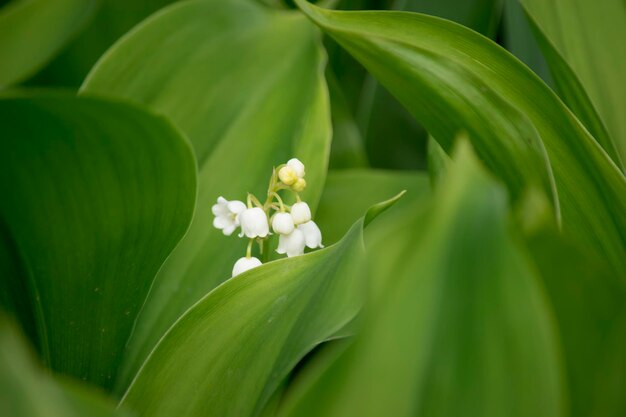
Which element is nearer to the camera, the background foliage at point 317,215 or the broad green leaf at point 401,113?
the background foliage at point 317,215

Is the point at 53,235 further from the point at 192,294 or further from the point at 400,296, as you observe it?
the point at 400,296

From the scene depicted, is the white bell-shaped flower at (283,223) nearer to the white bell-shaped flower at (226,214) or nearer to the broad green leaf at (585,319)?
the white bell-shaped flower at (226,214)

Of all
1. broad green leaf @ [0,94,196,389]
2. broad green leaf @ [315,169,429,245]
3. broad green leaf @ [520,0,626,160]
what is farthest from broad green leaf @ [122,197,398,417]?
broad green leaf @ [520,0,626,160]

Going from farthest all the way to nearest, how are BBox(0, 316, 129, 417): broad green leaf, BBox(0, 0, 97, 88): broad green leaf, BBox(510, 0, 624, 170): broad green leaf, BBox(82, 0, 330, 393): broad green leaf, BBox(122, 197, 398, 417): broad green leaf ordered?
BBox(0, 0, 97, 88): broad green leaf < BBox(82, 0, 330, 393): broad green leaf < BBox(510, 0, 624, 170): broad green leaf < BBox(122, 197, 398, 417): broad green leaf < BBox(0, 316, 129, 417): broad green leaf

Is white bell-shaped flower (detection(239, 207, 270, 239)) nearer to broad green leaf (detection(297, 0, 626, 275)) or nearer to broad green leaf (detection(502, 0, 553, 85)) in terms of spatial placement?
broad green leaf (detection(297, 0, 626, 275))

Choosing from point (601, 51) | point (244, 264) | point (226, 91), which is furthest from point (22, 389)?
point (601, 51)

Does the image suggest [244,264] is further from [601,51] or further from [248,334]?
[601,51]

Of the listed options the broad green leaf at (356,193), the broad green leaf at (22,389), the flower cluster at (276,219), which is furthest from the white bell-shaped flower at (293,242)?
the broad green leaf at (22,389)
